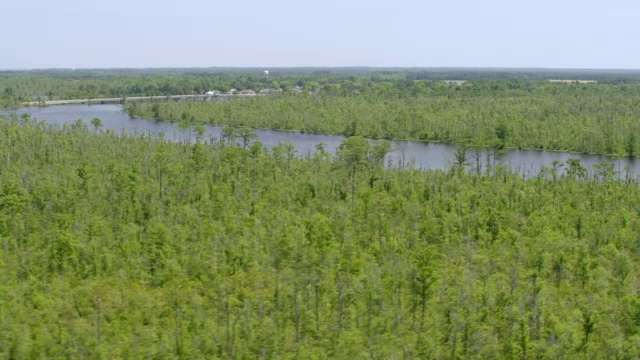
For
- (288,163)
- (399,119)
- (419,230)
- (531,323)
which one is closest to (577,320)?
(531,323)

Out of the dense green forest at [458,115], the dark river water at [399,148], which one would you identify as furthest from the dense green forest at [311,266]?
the dense green forest at [458,115]

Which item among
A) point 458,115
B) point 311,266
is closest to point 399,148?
point 458,115

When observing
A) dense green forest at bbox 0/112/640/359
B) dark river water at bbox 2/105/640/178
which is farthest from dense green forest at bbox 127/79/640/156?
dense green forest at bbox 0/112/640/359

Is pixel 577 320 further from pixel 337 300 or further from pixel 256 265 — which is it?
pixel 256 265

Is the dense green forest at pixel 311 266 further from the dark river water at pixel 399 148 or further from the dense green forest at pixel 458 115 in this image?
the dense green forest at pixel 458 115

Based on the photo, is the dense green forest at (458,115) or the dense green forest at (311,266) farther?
the dense green forest at (458,115)

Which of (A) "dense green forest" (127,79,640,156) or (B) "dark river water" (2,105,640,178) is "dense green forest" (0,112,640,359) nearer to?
(B) "dark river water" (2,105,640,178)

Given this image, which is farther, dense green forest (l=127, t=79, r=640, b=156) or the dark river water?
dense green forest (l=127, t=79, r=640, b=156)
